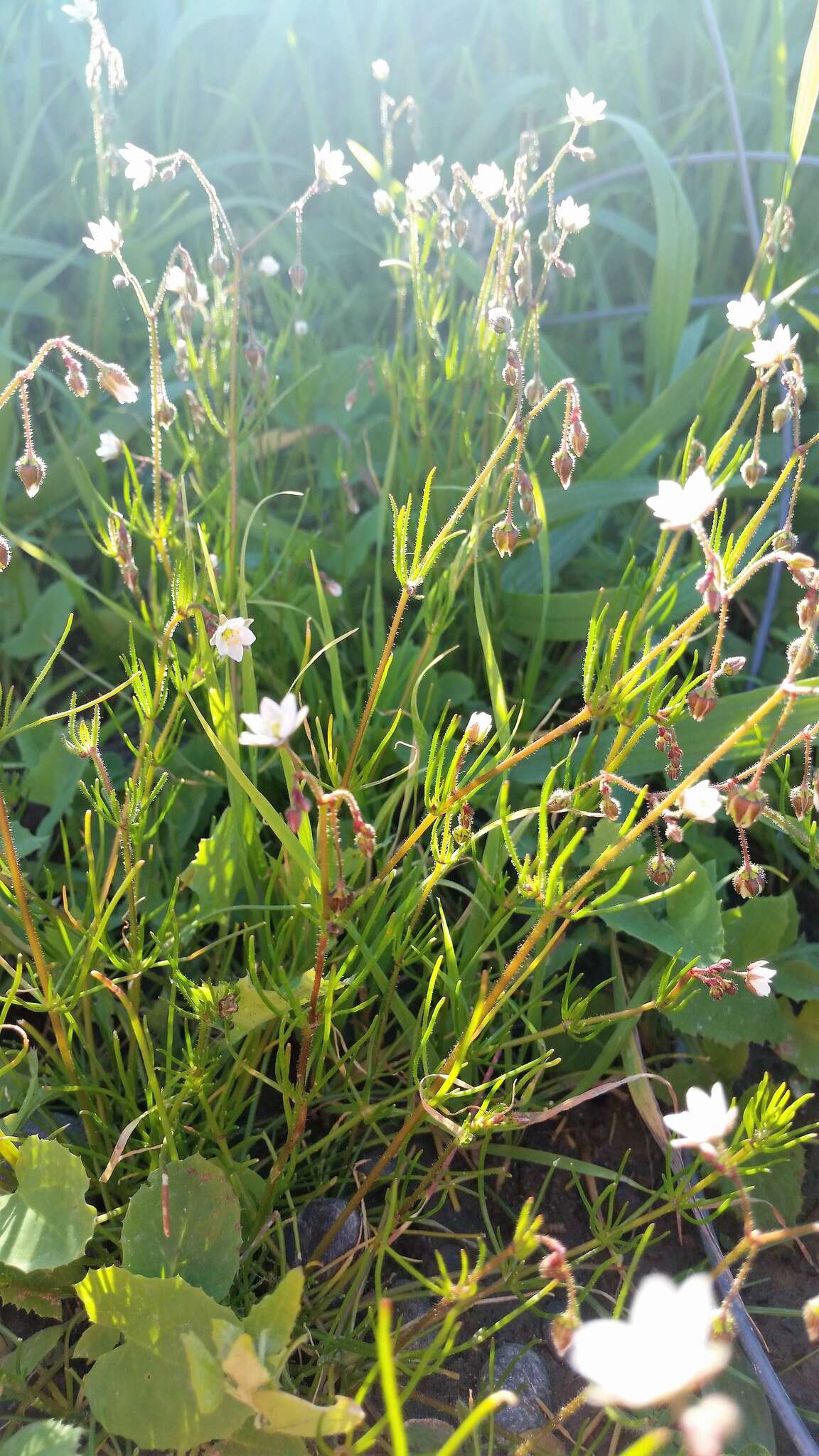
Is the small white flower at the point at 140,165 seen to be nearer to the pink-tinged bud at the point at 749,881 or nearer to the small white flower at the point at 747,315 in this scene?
the small white flower at the point at 747,315

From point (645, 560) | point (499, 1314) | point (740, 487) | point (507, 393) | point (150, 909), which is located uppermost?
point (507, 393)

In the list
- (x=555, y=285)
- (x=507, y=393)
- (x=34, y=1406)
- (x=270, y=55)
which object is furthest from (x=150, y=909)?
(x=270, y=55)

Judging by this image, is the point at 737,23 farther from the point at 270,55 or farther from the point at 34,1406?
the point at 34,1406

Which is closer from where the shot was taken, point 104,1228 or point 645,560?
point 104,1228

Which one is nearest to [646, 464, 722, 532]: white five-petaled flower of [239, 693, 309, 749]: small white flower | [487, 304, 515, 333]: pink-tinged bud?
[239, 693, 309, 749]: small white flower

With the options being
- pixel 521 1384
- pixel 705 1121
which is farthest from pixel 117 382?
pixel 521 1384

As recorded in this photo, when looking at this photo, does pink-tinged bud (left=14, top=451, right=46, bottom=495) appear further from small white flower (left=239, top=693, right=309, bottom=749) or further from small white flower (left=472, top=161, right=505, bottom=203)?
small white flower (left=472, top=161, right=505, bottom=203)
